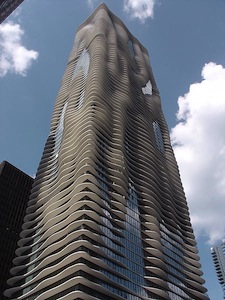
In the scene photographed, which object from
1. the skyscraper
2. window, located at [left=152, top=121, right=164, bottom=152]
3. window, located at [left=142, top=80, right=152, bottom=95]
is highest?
window, located at [left=142, top=80, right=152, bottom=95]

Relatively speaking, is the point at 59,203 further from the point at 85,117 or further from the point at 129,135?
the point at 129,135

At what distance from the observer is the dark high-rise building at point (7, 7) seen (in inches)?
3356

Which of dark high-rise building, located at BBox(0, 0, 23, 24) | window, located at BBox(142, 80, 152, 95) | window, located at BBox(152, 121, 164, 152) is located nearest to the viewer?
dark high-rise building, located at BBox(0, 0, 23, 24)

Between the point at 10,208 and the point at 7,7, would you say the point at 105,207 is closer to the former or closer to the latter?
the point at 7,7

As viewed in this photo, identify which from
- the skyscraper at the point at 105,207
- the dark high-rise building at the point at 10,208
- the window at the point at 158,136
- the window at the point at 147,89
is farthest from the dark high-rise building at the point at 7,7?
the window at the point at 147,89

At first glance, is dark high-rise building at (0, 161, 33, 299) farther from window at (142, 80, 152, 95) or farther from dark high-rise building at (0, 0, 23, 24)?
dark high-rise building at (0, 0, 23, 24)

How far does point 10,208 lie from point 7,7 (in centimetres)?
9071

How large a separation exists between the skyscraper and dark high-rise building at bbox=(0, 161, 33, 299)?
26603 millimetres

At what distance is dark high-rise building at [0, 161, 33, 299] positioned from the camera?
139000mm

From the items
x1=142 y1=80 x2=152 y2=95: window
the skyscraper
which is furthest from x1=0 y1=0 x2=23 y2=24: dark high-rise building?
x1=142 y1=80 x2=152 y2=95: window

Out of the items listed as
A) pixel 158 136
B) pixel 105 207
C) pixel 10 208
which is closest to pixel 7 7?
pixel 105 207

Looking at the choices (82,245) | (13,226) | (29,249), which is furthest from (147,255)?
(13,226)

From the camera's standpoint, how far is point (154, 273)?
101750 millimetres

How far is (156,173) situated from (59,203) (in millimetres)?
45811
